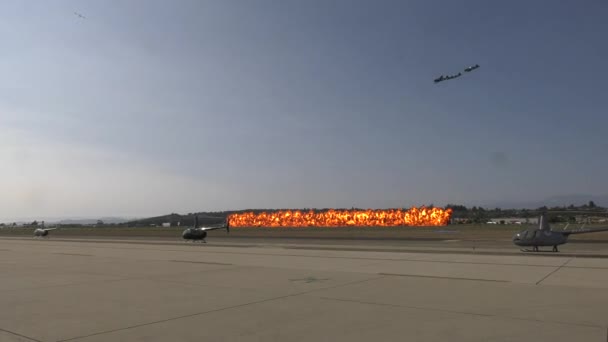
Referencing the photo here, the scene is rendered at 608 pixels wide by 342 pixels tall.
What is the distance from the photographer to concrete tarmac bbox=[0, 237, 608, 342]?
802 cm

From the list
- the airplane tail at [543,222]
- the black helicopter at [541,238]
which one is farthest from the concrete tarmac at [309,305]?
the airplane tail at [543,222]

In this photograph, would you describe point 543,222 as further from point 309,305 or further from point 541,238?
point 309,305

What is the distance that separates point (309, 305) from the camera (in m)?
10.7

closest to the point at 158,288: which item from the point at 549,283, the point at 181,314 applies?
the point at 181,314

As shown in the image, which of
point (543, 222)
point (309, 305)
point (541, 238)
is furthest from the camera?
point (543, 222)

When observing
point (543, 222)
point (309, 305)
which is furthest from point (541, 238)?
point (309, 305)

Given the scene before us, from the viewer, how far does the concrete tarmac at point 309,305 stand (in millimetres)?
8023

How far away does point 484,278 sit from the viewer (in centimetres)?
1540

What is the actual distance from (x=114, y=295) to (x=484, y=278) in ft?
36.9

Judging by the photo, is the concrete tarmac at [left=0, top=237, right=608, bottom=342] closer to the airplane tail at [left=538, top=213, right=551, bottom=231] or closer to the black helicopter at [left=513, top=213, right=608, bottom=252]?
the black helicopter at [left=513, top=213, right=608, bottom=252]

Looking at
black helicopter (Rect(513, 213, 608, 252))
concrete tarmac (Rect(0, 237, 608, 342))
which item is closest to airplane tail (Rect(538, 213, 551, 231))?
black helicopter (Rect(513, 213, 608, 252))

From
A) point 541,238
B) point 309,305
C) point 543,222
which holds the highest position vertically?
point 543,222

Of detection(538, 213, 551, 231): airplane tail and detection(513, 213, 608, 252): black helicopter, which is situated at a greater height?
detection(538, 213, 551, 231): airplane tail

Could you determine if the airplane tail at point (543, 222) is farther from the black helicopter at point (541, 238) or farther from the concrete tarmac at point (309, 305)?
the concrete tarmac at point (309, 305)
